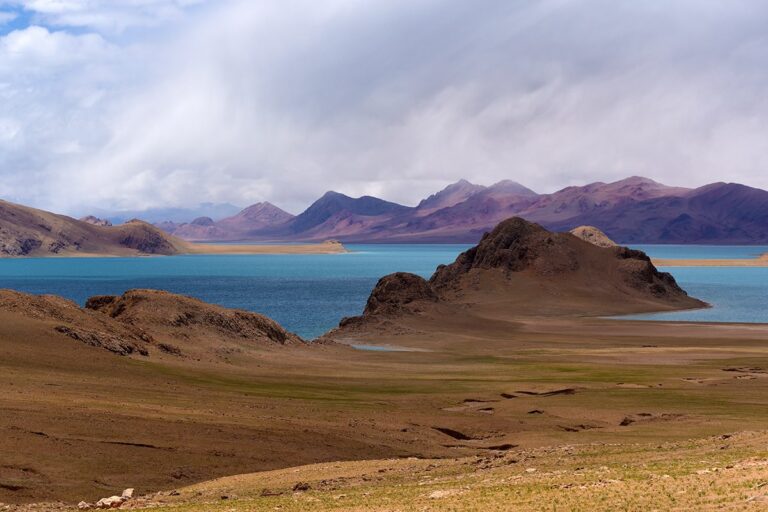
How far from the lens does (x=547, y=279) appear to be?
148 meters


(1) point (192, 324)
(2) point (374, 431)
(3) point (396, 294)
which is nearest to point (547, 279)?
(3) point (396, 294)

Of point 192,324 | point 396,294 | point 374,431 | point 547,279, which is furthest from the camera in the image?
point 547,279

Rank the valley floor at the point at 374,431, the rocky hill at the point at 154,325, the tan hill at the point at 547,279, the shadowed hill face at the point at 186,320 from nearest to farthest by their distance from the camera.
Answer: the valley floor at the point at 374,431 → the rocky hill at the point at 154,325 → the shadowed hill face at the point at 186,320 → the tan hill at the point at 547,279

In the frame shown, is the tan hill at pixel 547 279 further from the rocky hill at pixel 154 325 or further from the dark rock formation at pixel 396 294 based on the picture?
the rocky hill at pixel 154 325

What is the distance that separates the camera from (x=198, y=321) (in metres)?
79.9

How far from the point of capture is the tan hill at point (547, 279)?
137625 mm

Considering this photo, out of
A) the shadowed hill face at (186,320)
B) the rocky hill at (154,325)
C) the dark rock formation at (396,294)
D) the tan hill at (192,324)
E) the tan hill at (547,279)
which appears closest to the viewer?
the rocky hill at (154,325)

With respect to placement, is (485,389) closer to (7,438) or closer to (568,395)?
(568,395)

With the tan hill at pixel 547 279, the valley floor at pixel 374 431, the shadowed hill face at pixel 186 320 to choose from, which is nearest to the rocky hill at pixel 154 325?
the shadowed hill face at pixel 186 320

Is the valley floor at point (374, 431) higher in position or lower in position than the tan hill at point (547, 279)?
lower

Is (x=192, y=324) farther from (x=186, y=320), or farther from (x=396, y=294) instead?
(x=396, y=294)

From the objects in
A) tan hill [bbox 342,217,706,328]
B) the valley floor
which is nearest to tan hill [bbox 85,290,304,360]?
the valley floor

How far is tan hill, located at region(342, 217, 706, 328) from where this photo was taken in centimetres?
13762

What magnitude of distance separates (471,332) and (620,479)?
80.4 meters
